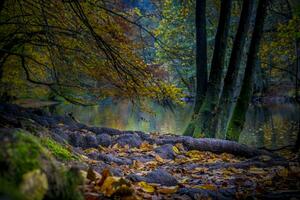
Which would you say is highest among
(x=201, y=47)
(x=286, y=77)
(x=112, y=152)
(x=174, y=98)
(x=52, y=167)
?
(x=286, y=77)

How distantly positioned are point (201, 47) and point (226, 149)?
3970 mm

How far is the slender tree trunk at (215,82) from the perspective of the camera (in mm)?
8398

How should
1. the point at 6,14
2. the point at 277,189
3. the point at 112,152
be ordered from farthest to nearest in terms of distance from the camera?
the point at 6,14 < the point at 112,152 < the point at 277,189

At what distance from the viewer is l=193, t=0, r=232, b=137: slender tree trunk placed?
8398mm

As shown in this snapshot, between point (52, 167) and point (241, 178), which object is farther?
point (241, 178)

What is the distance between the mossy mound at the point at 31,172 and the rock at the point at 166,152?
4092 millimetres

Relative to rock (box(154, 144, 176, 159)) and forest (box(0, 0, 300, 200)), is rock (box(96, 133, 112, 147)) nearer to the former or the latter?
forest (box(0, 0, 300, 200))

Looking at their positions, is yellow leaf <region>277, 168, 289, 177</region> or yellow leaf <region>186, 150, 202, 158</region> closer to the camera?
yellow leaf <region>277, 168, 289, 177</region>

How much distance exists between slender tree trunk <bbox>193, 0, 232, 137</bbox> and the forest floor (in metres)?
1.60

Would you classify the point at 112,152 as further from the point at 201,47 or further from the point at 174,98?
the point at 201,47

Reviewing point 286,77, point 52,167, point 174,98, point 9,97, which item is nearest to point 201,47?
point 174,98

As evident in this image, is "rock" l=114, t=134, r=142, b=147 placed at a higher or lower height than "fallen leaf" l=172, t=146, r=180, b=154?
higher

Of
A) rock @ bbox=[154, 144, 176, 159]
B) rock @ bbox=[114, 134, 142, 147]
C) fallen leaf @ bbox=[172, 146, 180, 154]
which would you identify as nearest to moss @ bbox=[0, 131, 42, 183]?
rock @ bbox=[154, 144, 176, 159]

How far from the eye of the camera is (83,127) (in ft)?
27.5
